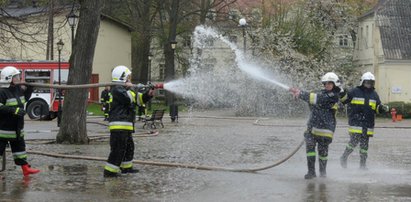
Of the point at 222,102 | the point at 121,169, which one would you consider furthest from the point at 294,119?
the point at 121,169

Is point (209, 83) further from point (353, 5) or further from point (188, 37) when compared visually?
point (353, 5)

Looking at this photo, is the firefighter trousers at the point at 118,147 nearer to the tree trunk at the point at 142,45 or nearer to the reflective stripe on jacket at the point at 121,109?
the reflective stripe on jacket at the point at 121,109

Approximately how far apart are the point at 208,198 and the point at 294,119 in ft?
78.4

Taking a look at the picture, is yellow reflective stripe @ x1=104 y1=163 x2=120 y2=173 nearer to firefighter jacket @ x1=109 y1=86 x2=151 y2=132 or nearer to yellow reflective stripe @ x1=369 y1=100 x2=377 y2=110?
firefighter jacket @ x1=109 y1=86 x2=151 y2=132

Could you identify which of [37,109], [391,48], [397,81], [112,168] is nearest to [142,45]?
[37,109]

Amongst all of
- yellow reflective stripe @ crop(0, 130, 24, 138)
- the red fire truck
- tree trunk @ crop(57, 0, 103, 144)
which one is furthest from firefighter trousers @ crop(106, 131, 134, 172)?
the red fire truck

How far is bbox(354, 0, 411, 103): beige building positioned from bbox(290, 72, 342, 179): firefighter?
3032cm

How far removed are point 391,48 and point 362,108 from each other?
97.3 ft

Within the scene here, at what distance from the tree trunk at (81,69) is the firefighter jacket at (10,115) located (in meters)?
5.53

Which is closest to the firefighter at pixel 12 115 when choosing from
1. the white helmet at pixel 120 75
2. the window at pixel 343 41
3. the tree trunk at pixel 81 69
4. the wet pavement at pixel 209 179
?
the wet pavement at pixel 209 179

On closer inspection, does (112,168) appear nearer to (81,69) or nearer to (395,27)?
(81,69)

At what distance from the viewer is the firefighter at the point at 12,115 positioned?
32.4 feet

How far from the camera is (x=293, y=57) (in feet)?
113

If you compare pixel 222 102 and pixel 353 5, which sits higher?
pixel 353 5
